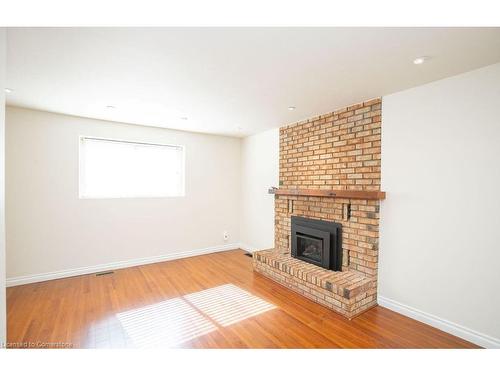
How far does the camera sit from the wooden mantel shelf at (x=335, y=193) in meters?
2.58

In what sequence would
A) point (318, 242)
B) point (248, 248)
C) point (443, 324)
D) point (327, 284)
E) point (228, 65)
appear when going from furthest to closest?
point (248, 248) < point (318, 242) < point (327, 284) < point (443, 324) < point (228, 65)

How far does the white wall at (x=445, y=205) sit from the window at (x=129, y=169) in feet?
11.4

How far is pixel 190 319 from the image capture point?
236cm

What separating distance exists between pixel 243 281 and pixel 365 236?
1738 millimetres

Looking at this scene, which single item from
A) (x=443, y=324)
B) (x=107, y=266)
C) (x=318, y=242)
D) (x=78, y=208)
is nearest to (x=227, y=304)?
(x=318, y=242)

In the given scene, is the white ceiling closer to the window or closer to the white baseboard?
the window

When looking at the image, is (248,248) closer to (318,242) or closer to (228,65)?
(318,242)

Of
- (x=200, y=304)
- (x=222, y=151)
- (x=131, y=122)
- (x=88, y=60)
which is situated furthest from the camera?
(x=222, y=151)

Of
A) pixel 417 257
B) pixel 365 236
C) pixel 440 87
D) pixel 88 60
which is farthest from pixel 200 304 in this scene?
pixel 440 87

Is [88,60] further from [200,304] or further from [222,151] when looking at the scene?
[222,151]

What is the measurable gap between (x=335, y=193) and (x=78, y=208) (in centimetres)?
373
